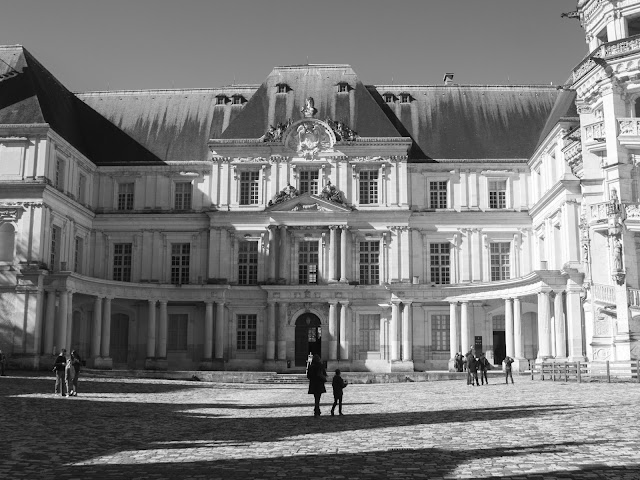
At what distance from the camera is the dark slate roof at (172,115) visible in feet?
164

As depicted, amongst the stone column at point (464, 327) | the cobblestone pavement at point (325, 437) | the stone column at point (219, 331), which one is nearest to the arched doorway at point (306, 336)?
the stone column at point (219, 331)

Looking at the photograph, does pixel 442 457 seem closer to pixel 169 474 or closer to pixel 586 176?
pixel 169 474

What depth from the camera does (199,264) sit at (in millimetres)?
47688

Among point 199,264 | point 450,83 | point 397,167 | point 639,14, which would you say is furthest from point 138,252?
point 639,14

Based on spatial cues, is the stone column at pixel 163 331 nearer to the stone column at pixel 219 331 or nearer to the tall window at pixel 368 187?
the stone column at pixel 219 331

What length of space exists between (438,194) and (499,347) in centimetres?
1008

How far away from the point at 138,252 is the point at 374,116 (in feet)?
56.1

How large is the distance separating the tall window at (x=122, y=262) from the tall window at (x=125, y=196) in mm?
2486

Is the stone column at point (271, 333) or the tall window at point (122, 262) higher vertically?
the tall window at point (122, 262)

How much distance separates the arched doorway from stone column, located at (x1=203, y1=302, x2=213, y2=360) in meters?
5.17

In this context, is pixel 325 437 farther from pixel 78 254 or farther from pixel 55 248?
pixel 78 254

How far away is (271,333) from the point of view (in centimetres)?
4569

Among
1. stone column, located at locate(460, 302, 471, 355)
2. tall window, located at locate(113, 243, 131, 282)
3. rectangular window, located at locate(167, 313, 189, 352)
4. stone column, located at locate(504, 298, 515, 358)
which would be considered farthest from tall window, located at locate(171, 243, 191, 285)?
stone column, located at locate(504, 298, 515, 358)

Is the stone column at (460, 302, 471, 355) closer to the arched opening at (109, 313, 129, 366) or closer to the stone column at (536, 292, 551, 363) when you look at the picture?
the stone column at (536, 292, 551, 363)
